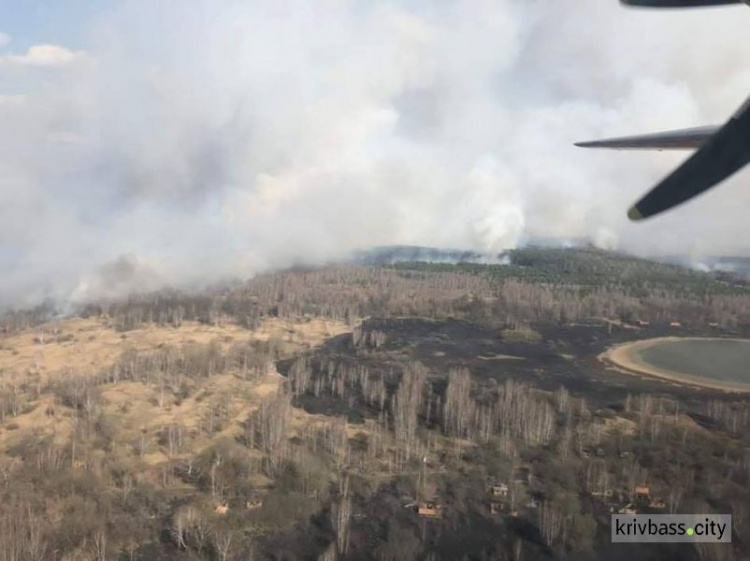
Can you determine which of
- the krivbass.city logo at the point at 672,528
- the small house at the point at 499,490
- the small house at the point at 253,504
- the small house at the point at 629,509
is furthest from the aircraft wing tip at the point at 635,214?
the small house at the point at 499,490

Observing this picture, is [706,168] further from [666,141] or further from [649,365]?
[649,365]

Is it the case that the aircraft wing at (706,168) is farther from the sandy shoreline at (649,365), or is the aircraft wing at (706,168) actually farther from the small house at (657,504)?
the sandy shoreline at (649,365)

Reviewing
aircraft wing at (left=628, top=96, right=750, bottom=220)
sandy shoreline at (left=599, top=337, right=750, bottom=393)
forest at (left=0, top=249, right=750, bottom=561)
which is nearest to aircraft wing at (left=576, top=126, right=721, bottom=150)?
aircraft wing at (left=628, top=96, right=750, bottom=220)

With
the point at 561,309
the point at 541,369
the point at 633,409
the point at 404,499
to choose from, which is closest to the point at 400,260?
the point at 561,309

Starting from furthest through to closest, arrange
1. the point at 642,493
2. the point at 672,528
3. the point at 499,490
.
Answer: the point at 499,490
the point at 642,493
the point at 672,528

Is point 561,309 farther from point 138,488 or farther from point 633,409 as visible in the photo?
point 138,488

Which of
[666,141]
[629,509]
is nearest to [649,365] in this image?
[629,509]

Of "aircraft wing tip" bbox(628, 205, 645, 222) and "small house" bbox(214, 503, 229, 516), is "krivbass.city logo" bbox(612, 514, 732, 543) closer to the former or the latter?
"small house" bbox(214, 503, 229, 516)
